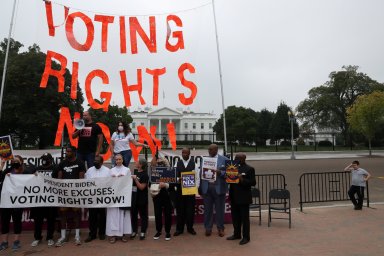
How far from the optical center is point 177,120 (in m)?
91.2

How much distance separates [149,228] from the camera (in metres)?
8.23

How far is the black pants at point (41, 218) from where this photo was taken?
705 centimetres

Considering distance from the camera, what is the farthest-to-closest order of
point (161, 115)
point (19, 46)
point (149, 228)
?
point (161, 115)
point (19, 46)
point (149, 228)

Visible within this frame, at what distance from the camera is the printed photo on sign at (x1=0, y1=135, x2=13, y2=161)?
25.1 feet

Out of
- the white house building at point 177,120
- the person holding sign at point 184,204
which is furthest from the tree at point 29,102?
the white house building at point 177,120

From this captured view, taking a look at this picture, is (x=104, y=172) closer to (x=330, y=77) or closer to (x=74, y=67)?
(x=74, y=67)

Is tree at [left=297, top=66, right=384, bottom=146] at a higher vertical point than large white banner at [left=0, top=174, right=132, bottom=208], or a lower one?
higher

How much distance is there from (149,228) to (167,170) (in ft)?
5.43

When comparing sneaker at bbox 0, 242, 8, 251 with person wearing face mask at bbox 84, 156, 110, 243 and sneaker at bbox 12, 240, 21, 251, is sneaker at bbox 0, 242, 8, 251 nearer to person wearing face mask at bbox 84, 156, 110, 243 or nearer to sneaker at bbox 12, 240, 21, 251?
sneaker at bbox 12, 240, 21, 251

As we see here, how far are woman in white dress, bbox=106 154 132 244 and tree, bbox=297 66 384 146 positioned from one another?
196ft

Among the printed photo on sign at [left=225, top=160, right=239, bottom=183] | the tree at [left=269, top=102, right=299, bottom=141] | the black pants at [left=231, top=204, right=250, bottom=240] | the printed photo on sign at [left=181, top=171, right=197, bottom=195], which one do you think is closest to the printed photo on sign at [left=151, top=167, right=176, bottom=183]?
the printed photo on sign at [left=181, top=171, right=197, bottom=195]

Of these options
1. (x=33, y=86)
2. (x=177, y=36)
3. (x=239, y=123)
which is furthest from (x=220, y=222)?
(x=239, y=123)

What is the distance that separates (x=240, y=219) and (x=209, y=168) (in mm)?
1293

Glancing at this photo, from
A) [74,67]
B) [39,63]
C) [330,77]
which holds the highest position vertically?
[330,77]
